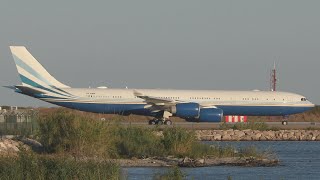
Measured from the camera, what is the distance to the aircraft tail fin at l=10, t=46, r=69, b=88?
70.5m

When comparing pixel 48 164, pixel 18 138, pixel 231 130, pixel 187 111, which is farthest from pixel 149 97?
pixel 48 164

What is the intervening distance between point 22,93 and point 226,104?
15467mm

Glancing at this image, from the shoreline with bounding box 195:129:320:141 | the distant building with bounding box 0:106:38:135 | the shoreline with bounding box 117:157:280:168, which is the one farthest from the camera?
the shoreline with bounding box 195:129:320:141

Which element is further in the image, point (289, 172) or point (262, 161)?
point (262, 161)

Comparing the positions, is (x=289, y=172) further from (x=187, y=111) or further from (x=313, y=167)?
(x=187, y=111)

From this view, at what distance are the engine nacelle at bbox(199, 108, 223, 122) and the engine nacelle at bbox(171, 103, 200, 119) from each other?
22.0 inches

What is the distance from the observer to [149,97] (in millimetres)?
69312

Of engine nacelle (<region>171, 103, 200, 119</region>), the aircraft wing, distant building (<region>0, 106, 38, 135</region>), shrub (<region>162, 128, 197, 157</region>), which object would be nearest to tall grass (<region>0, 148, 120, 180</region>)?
shrub (<region>162, 128, 197, 157</region>)

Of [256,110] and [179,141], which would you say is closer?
[179,141]

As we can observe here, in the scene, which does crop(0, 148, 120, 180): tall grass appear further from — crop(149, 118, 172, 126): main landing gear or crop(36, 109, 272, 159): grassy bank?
crop(149, 118, 172, 126): main landing gear

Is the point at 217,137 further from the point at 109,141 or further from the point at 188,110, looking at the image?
the point at 109,141

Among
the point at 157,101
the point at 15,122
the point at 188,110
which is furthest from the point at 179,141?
the point at 157,101

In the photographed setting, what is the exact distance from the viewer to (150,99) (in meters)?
69.6

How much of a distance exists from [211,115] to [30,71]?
14310mm
